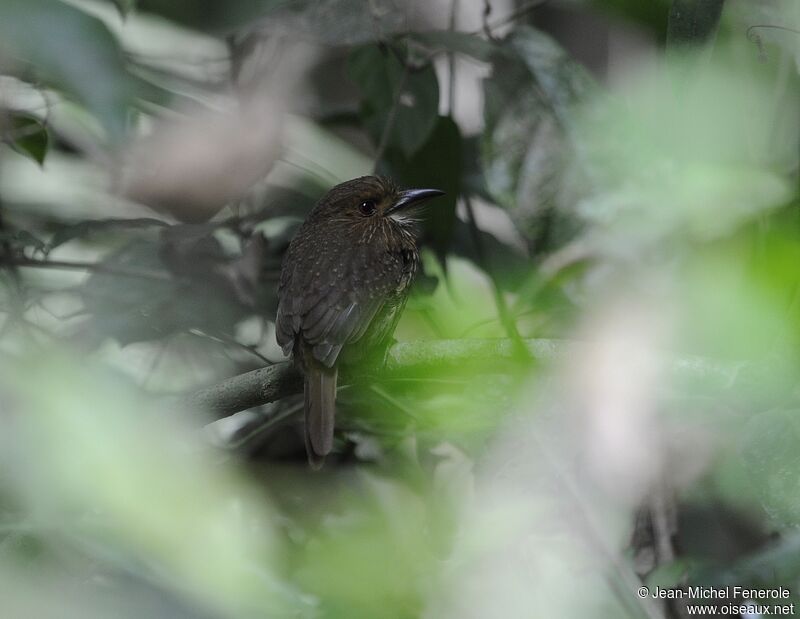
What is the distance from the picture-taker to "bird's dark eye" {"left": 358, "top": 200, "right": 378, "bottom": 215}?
110 inches

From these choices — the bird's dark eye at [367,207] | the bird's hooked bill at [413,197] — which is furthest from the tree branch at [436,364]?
the bird's dark eye at [367,207]

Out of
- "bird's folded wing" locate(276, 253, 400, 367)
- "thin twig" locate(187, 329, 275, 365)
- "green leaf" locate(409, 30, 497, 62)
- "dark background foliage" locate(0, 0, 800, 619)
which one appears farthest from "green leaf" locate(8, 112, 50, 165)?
"green leaf" locate(409, 30, 497, 62)

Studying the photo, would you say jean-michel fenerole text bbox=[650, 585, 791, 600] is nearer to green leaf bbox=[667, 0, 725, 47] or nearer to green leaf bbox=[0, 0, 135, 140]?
green leaf bbox=[667, 0, 725, 47]

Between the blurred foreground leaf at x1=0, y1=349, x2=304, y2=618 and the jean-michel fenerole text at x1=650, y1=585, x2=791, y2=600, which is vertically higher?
the blurred foreground leaf at x1=0, y1=349, x2=304, y2=618

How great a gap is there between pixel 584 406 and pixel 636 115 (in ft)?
3.13

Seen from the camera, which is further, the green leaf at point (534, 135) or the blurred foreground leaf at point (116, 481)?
the green leaf at point (534, 135)

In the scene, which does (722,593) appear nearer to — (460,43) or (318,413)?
(318,413)

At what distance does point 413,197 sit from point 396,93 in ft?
0.87

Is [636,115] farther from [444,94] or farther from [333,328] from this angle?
[444,94]

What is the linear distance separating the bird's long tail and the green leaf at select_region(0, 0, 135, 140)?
2.82ft

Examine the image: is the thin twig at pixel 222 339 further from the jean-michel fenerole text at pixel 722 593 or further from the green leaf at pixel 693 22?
the green leaf at pixel 693 22

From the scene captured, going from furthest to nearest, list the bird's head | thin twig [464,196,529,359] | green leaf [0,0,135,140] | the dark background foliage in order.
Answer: the bird's head, thin twig [464,196,529,359], the dark background foliage, green leaf [0,0,135,140]

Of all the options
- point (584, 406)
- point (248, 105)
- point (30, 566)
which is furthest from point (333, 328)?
point (30, 566)

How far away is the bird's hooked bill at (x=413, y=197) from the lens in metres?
2.63
